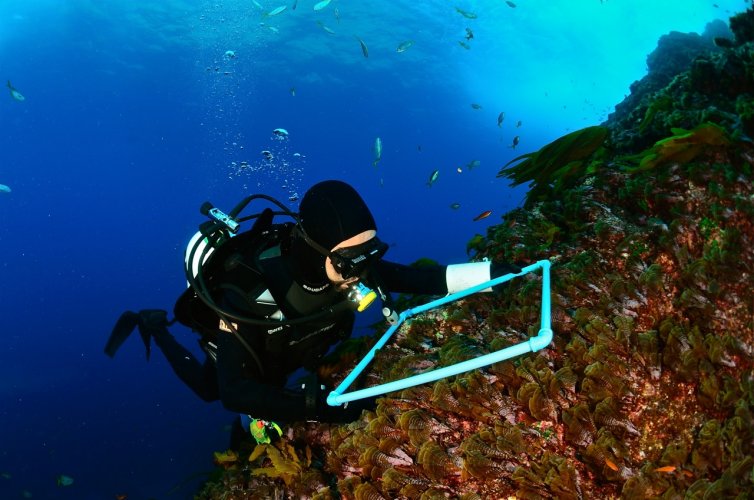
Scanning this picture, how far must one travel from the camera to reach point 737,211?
145 inches

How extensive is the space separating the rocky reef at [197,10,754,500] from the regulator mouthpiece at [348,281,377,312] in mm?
696

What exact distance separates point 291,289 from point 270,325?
1.37 ft

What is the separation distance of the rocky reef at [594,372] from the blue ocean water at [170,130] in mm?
7140

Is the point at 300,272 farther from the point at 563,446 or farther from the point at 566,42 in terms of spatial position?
the point at 566,42

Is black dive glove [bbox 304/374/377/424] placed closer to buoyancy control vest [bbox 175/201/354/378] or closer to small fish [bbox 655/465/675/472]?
buoyancy control vest [bbox 175/201/354/378]

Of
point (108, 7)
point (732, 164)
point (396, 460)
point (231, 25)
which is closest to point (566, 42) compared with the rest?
point (231, 25)

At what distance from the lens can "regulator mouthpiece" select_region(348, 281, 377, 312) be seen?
2.99m

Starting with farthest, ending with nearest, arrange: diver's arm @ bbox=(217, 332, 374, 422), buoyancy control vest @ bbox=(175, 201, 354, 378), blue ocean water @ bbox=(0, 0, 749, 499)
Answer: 1. blue ocean water @ bbox=(0, 0, 749, 499)
2. buoyancy control vest @ bbox=(175, 201, 354, 378)
3. diver's arm @ bbox=(217, 332, 374, 422)

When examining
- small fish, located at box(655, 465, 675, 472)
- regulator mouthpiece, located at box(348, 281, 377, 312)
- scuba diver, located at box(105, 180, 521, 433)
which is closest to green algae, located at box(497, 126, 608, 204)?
scuba diver, located at box(105, 180, 521, 433)

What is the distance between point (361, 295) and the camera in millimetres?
3084

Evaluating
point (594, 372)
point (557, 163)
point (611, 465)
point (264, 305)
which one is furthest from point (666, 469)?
point (557, 163)

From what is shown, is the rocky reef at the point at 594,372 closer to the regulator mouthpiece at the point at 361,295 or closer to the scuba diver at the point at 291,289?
the scuba diver at the point at 291,289

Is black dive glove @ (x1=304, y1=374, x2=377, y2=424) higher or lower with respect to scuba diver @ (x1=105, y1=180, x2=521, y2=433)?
lower

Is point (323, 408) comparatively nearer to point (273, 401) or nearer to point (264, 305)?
point (273, 401)
